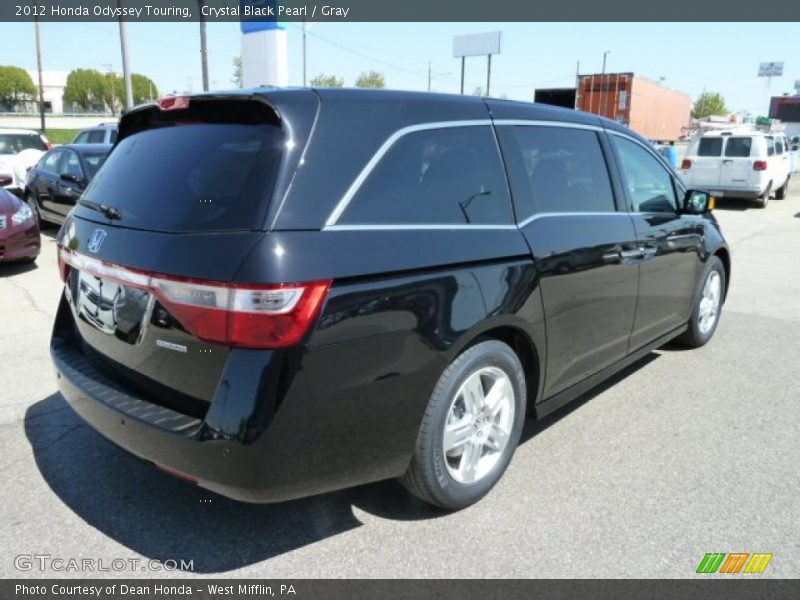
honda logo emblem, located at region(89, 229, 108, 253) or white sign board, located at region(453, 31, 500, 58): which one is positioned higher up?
white sign board, located at region(453, 31, 500, 58)

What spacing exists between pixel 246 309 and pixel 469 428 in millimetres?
1243

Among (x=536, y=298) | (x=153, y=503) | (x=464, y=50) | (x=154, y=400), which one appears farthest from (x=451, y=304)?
(x=464, y=50)

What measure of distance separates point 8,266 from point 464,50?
5331cm

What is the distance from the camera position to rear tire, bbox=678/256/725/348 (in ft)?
16.9

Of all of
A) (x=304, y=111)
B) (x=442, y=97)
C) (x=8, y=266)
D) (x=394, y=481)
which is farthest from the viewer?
(x=8, y=266)

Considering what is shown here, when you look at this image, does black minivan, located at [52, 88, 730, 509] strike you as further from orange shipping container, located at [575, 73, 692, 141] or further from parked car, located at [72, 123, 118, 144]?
orange shipping container, located at [575, 73, 692, 141]

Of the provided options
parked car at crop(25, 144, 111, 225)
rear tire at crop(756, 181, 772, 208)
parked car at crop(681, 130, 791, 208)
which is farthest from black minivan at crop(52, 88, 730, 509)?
rear tire at crop(756, 181, 772, 208)

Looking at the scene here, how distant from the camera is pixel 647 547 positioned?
2711 mm

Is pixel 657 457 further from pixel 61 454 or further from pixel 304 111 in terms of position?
pixel 61 454

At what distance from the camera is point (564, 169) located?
11.6ft

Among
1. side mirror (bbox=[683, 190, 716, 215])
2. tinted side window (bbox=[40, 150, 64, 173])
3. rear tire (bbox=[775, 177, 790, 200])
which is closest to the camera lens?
side mirror (bbox=[683, 190, 716, 215])
